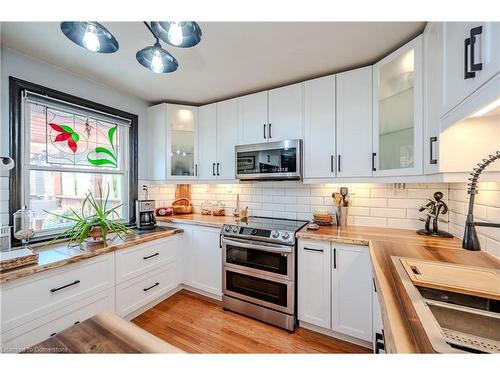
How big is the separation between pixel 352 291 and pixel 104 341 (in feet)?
5.39

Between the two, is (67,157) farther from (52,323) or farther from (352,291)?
(352,291)

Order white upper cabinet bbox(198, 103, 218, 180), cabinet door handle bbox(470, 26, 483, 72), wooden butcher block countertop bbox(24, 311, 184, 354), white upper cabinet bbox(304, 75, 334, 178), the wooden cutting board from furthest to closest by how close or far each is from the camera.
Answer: white upper cabinet bbox(198, 103, 218, 180) < white upper cabinet bbox(304, 75, 334, 178) < the wooden cutting board < cabinet door handle bbox(470, 26, 483, 72) < wooden butcher block countertop bbox(24, 311, 184, 354)

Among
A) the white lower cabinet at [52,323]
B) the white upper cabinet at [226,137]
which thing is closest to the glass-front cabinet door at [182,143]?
the white upper cabinet at [226,137]

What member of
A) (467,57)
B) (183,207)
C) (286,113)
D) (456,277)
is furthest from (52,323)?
(467,57)

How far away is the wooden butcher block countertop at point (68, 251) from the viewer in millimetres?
1299

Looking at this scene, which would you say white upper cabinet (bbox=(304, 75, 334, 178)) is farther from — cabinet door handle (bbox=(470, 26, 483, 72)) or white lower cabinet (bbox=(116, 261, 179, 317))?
white lower cabinet (bbox=(116, 261, 179, 317))

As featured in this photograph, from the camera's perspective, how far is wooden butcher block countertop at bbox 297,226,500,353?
60 cm

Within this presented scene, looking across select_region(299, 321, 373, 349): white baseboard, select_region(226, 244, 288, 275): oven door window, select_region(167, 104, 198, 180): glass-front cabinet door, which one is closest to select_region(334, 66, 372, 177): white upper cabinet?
select_region(226, 244, 288, 275): oven door window

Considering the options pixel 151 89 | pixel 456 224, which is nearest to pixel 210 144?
pixel 151 89

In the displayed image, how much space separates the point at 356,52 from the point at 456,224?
1.54 m

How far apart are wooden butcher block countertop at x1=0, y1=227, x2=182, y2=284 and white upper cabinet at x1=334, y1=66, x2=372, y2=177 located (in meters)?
2.02
